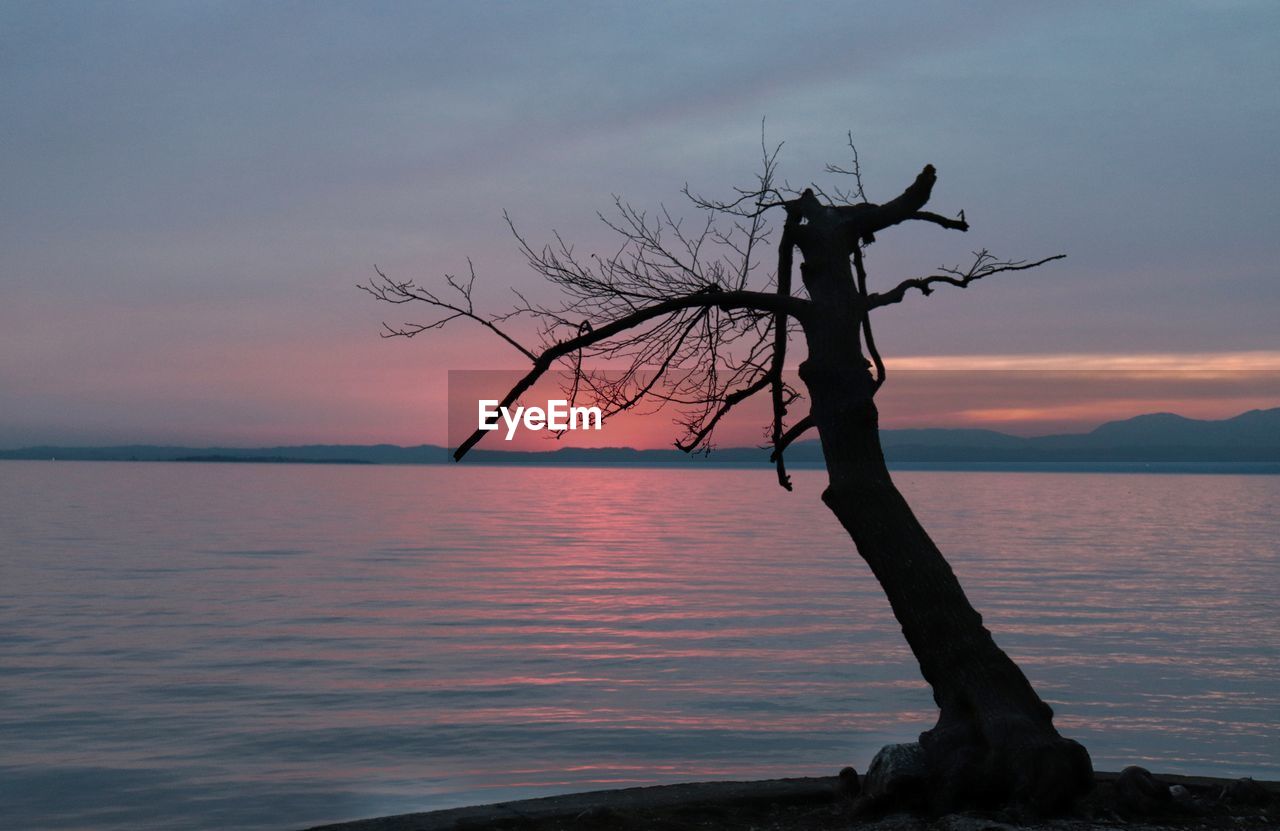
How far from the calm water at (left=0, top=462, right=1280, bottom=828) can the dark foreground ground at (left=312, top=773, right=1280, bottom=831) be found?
A: 11.0ft

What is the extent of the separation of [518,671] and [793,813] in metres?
11.5

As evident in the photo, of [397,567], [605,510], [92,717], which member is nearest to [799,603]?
[397,567]

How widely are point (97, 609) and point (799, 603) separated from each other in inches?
641

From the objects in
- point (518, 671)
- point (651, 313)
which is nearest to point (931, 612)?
point (651, 313)

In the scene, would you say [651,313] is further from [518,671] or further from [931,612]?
[518,671]

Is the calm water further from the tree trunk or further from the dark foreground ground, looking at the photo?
the tree trunk

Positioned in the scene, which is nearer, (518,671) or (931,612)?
(931,612)

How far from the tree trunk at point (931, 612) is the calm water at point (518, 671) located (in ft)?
17.4

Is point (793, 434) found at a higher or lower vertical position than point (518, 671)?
higher

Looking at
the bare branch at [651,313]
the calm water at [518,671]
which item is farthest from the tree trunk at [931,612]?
the calm water at [518,671]

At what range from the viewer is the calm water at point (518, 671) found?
44.0 ft

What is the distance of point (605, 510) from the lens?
3455 inches

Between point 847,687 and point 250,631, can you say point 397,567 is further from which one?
point 847,687

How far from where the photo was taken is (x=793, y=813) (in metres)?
8.89
